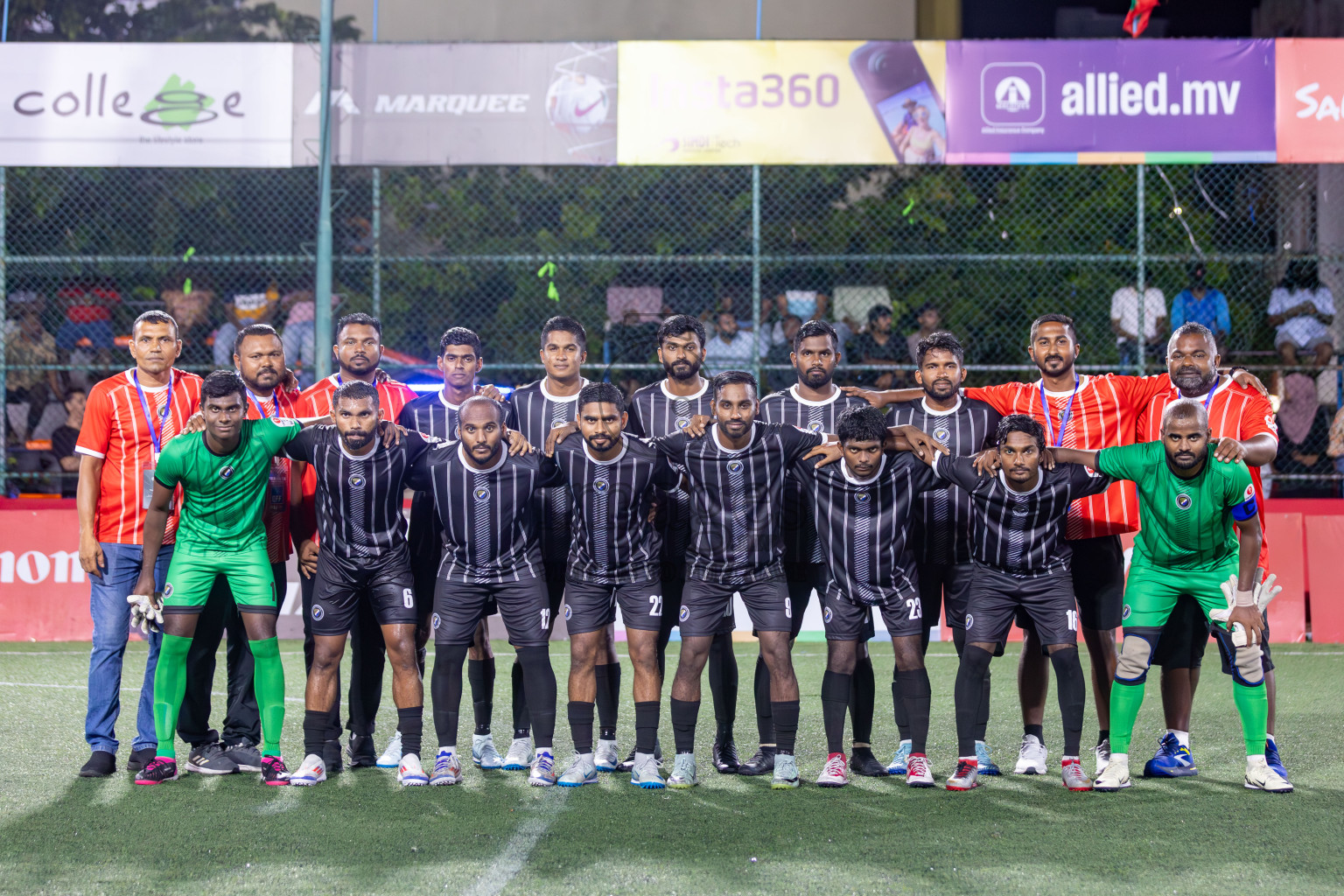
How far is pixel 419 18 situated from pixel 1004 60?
5.70m

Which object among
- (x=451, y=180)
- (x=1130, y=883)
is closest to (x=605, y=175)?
(x=451, y=180)

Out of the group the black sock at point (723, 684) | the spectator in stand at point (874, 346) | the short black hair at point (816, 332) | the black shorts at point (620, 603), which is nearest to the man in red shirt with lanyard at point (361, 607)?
the black shorts at point (620, 603)

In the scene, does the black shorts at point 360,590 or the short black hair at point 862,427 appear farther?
the black shorts at point 360,590

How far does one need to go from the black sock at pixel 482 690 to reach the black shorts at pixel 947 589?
7.10 feet

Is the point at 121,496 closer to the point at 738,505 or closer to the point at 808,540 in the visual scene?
the point at 738,505

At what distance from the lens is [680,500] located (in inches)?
262

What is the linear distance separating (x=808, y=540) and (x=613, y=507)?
3.33 ft

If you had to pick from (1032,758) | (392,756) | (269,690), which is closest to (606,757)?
(392,756)

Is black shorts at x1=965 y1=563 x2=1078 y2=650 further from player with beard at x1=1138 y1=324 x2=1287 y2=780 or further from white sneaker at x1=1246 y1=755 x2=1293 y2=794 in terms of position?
white sneaker at x1=1246 y1=755 x2=1293 y2=794

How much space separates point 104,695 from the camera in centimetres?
658

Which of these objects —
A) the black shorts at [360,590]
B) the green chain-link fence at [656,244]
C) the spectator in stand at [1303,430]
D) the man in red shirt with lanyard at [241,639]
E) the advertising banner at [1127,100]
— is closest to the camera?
the black shorts at [360,590]

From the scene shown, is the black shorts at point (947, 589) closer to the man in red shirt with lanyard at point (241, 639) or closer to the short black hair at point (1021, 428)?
the short black hair at point (1021, 428)

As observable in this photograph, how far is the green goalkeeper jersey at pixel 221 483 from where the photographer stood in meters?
6.28

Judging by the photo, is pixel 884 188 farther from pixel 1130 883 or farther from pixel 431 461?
pixel 1130 883
